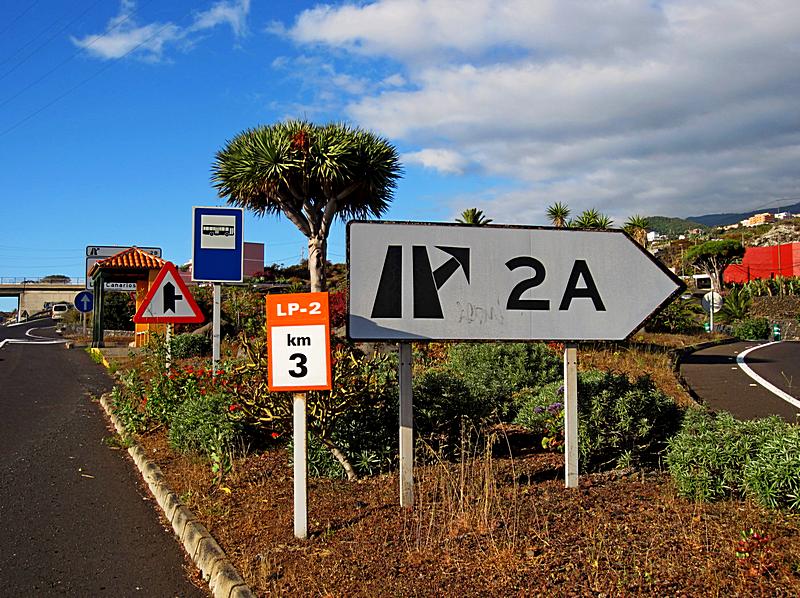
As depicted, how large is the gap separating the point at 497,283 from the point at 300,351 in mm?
1520

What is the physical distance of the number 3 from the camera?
508 cm

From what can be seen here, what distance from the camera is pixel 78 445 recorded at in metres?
9.76

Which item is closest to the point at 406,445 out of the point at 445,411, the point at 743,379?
the point at 445,411

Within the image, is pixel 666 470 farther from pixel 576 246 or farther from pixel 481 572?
pixel 481 572

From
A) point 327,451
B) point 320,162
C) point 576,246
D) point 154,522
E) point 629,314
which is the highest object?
point 320,162

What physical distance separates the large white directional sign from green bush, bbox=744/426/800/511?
1322 mm

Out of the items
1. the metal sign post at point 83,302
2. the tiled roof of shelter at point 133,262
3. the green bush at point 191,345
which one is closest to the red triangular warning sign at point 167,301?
the green bush at point 191,345

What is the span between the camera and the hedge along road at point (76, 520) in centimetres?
491

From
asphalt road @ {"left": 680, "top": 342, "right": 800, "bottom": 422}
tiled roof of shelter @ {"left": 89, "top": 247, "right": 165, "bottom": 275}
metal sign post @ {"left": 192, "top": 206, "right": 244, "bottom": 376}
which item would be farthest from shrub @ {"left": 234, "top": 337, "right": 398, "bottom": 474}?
tiled roof of shelter @ {"left": 89, "top": 247, "right": 165, "bottom": 275}

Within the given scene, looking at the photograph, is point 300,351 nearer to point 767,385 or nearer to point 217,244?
point 217,244

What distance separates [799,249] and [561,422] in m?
61.8

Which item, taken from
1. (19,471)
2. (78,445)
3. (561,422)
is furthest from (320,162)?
(561,422)

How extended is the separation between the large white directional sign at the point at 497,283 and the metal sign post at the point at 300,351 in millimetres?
246

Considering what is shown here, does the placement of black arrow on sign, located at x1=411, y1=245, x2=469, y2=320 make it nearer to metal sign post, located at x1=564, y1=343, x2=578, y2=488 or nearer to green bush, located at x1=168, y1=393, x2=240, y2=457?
metal sign post, located at x1=564, y1=343, x2=578, y2=488
